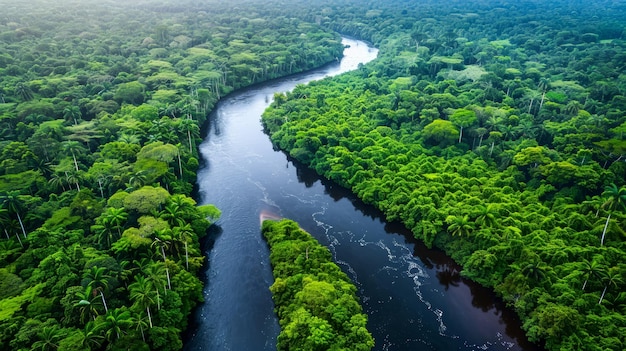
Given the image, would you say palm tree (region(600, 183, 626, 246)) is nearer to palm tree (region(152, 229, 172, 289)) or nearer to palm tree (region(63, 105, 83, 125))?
palm tree (region(152, 229, 172, 289))

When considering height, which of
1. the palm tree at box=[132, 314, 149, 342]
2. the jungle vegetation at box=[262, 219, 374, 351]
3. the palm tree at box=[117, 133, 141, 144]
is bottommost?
the jungle vegetation at box=[262, 219, 374, 351]

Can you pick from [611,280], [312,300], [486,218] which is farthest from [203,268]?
[611,280]

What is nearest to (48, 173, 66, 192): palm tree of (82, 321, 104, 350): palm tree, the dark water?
the dark water

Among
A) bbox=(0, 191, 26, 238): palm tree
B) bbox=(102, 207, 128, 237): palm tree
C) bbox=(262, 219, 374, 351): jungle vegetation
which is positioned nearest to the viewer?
bbox=(262, 219, 374, 351): jungle vegetation

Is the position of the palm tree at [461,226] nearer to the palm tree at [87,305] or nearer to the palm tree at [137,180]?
the palm tree at [87,305]

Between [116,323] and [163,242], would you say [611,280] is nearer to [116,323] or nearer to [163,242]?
[163,242]

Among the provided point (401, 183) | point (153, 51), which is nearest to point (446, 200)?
point (401, 183)
